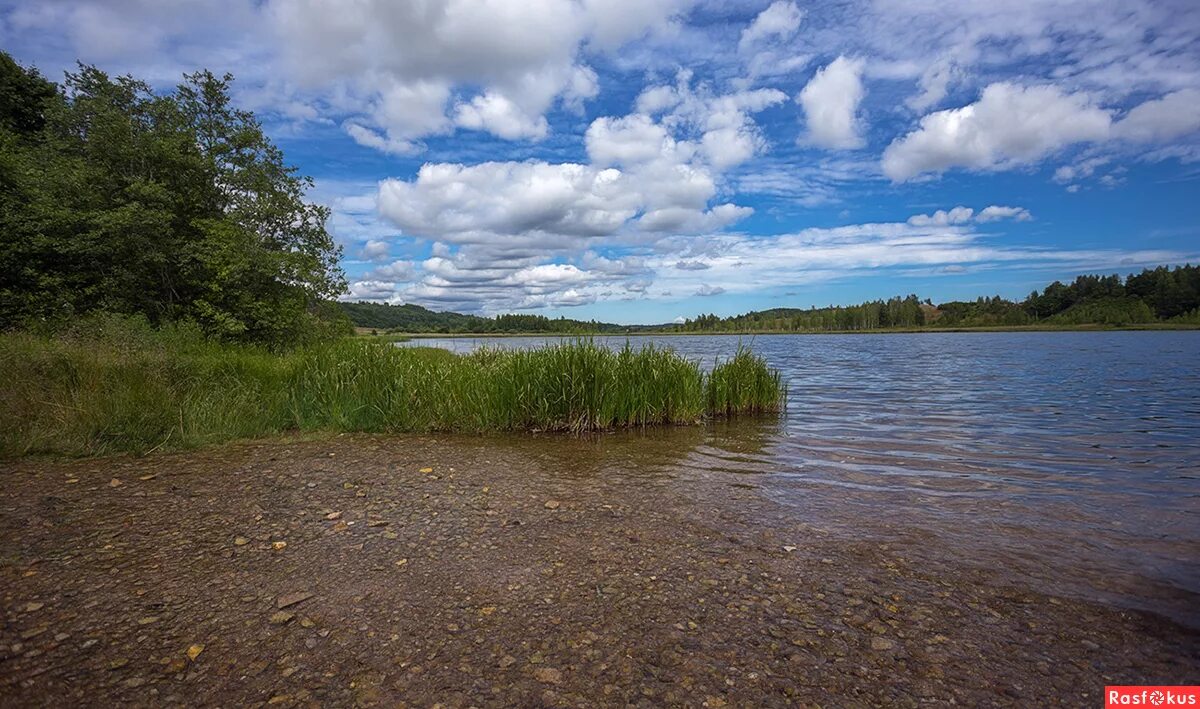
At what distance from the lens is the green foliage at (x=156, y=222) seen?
16505 millimetres

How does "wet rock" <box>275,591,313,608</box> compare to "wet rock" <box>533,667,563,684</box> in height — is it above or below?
below

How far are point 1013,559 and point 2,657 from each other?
7843mm

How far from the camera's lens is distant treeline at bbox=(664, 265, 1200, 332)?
363 feet

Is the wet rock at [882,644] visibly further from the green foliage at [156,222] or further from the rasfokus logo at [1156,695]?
the green foliage at [156,222]

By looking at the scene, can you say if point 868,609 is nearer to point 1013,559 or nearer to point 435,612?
point 1013,559

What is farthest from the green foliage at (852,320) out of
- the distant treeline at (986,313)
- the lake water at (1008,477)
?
the lake water at (1008,477)

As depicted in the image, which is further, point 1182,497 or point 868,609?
point 1182,497

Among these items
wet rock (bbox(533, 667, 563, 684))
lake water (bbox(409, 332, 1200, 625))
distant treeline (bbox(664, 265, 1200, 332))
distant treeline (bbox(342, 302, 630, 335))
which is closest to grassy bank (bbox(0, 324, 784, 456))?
lake water (bbox(409, 332, 1200, 625))

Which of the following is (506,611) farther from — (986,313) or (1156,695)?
(986,313)

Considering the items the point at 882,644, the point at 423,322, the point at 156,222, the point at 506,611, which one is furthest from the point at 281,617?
the point at 423,322

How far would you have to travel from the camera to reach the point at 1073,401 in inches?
704

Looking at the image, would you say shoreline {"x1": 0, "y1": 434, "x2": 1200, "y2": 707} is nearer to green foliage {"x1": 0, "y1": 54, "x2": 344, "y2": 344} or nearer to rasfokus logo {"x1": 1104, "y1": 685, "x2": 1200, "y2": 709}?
rasfokus logo {"x1": 1104, "y1": 685, "x2": 1200, "y2": 709}

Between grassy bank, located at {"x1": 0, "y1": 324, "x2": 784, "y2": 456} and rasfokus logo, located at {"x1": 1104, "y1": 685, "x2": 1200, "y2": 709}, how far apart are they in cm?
998

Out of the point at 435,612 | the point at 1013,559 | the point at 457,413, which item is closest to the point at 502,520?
the point at 435,612
